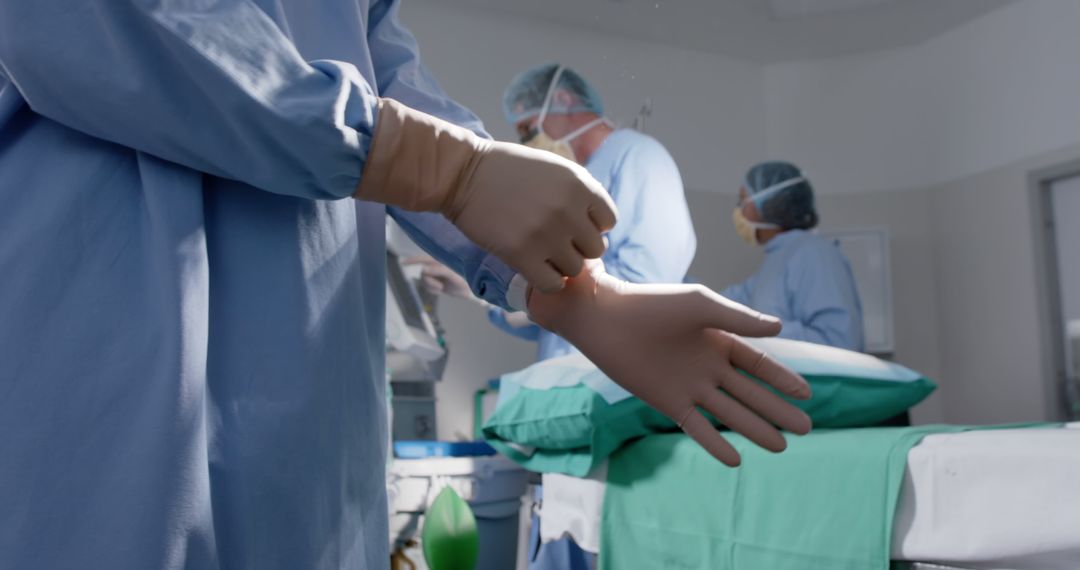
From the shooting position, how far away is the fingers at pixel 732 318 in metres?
0.76

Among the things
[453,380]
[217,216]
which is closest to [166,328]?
[217,216]

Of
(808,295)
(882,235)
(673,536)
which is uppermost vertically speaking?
(882,235)

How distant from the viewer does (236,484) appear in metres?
0.61

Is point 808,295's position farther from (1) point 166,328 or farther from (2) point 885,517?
(1) point 166,328

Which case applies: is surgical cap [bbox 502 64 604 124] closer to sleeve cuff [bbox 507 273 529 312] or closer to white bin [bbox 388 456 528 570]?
Answer: white bin [bbox 388 456 528 570]

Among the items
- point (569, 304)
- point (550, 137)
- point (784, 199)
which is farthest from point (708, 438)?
point (784, 199)

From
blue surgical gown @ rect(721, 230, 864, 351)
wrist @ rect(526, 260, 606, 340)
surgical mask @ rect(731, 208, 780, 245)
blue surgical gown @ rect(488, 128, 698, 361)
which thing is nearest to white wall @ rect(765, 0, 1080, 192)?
surgical mask @ rect(731, 208, 780, 245)

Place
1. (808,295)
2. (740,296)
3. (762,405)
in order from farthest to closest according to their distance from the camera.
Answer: (740,296), (808,295), (762,405)

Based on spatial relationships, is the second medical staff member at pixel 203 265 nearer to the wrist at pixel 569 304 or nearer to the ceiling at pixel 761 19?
the wrist at pixel 569 304

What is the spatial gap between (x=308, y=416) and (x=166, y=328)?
0.11 meters

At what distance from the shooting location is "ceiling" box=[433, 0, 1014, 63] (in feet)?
13.3

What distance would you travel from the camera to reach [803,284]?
296 centimetres

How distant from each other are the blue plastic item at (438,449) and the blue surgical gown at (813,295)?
97cm

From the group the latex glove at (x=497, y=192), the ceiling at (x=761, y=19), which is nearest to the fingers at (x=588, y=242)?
the latex glove at (x=497, y=192)
